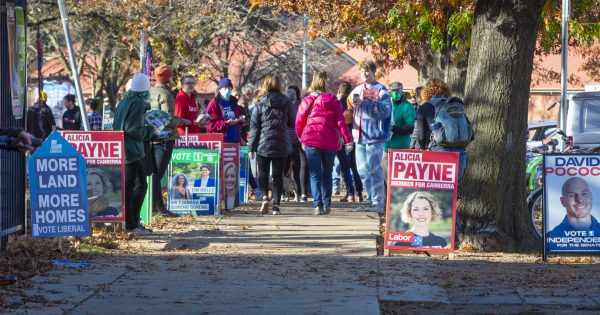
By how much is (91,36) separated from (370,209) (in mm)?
26092

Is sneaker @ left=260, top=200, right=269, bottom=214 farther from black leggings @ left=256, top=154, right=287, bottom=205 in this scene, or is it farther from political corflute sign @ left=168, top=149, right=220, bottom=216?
political corflute sign @ left=168, top=149, right=220, bottom=216

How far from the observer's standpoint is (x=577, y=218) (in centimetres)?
1130

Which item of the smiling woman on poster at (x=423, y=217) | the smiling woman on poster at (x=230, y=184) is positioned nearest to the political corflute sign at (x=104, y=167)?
the smiling woman on poster at (x=423, y=217)

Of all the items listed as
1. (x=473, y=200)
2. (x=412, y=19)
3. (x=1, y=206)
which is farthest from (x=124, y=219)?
(x=412, y=19)

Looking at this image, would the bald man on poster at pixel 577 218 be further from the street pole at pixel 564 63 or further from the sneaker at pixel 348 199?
the street pole at pixel 564 63

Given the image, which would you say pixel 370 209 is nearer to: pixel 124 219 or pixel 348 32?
pixel 124 219

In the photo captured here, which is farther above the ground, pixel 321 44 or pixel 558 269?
pixel 321 44

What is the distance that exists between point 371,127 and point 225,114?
2889 mm

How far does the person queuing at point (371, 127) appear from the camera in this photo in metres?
16.0

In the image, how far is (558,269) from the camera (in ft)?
35.1

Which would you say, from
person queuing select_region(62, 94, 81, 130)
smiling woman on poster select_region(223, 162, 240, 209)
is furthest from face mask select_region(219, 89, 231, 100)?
person queuing select_region(62, 94, 81, 130)

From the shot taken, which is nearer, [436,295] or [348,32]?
[436,295]

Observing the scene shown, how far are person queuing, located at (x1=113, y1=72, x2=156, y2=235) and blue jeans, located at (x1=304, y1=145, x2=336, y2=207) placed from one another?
356 cm

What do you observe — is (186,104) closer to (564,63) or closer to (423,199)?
(423,199)
